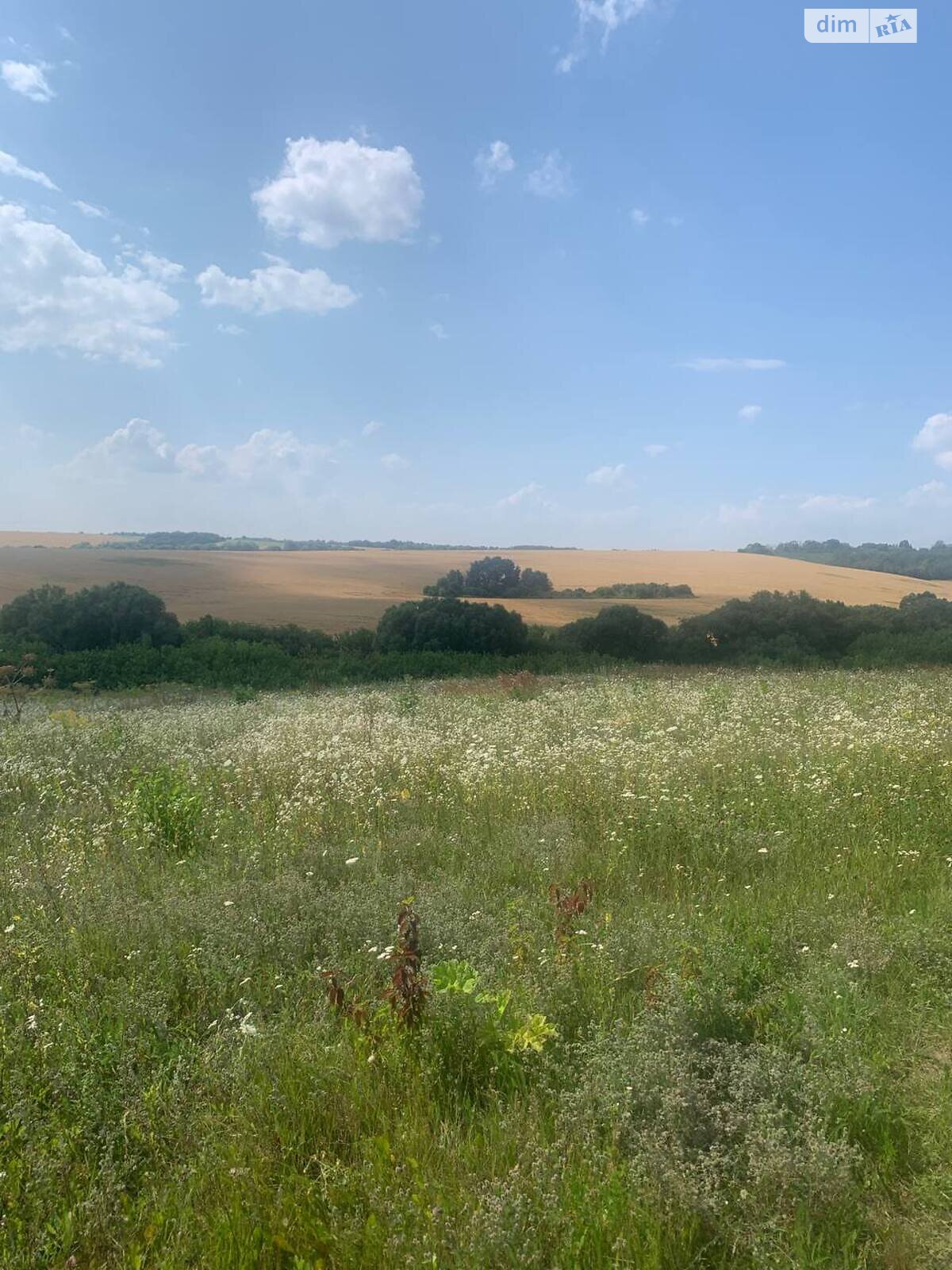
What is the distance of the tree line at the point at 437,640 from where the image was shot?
1977 cm

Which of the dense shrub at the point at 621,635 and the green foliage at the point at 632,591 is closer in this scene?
the dense shrub at the point at 621,635

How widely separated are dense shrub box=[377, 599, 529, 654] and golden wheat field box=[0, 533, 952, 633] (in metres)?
1.00

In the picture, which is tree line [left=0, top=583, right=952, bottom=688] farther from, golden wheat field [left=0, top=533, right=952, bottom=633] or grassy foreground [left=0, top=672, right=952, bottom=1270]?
grassy foreground [left=0, top=672, right=952, bottom=1270]

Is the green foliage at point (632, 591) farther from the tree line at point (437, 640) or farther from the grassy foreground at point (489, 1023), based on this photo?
the grassy foreground at point (489, 1023)

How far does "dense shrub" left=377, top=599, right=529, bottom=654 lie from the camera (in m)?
22.4

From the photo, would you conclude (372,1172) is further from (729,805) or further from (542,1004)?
(729,805)

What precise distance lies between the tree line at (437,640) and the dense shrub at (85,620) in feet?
0.11

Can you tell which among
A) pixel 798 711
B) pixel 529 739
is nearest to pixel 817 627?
pixel 798 711

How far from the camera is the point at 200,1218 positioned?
260 centimetres

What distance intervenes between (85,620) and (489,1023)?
21535mm

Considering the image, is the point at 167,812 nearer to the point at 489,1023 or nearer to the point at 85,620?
the point at 489,1023

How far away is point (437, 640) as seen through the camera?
22422 mm

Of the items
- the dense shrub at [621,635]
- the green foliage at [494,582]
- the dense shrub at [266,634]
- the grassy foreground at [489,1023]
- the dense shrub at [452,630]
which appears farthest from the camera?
the green foliage at [494,582]

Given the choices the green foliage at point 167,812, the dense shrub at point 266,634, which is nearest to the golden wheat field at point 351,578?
the dense shrub at point 266,634
